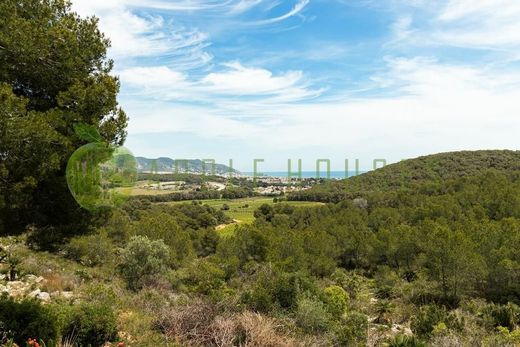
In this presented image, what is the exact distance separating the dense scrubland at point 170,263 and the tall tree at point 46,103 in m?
0.02

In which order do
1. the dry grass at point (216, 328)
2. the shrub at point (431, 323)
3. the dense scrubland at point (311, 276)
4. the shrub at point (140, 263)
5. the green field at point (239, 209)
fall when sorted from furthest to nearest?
the green field at point (239, 209)
the shrub at point (140, 263)
the shrub at point (431, 323)
the dense scrubland at point (311, 276)
the dry grass at point (216, 328)

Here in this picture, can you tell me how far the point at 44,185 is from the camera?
6.37m

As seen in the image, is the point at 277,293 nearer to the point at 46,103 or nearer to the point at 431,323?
the point at 46,103

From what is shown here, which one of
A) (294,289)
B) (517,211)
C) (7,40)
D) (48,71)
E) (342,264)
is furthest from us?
(342,264)

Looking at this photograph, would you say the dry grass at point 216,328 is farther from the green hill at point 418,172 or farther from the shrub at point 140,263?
the green hill at point 418,172

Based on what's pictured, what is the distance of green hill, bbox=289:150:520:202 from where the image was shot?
3039 inches

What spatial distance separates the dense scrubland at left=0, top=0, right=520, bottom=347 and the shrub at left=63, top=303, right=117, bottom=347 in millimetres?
→ 26

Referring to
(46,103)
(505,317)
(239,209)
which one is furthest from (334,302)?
(239,209)

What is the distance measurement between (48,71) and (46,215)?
8.33 feet

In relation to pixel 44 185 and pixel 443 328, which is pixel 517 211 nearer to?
pixel 443 328

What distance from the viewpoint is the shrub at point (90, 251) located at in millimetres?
27328

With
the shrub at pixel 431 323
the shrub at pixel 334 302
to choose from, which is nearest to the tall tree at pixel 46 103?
the shrub at pixel 334 302

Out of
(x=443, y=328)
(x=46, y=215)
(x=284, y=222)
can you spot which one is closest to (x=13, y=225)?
(x=46, y=215)

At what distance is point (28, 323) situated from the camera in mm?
7234
